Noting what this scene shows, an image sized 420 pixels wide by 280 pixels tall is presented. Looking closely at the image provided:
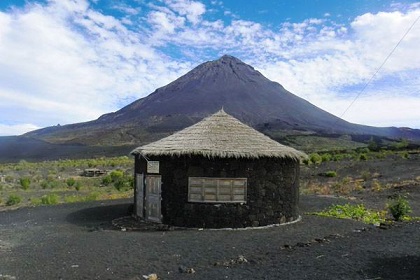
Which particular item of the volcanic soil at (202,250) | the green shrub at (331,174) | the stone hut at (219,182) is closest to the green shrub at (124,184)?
the volcanic soil at (202,250)

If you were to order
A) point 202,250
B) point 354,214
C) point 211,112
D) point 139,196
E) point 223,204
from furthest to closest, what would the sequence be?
point 211,112 → point 354,214 → point 139,196 → point 223,204 → point 202,250

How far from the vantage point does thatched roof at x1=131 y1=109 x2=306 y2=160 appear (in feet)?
42.5

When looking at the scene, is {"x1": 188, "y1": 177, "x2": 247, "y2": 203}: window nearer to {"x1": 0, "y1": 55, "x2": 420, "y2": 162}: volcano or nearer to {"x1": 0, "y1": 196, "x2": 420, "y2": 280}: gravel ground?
{"x1": 0, "y1": 196, "x2": 420, "y2": 280}: gravel ground

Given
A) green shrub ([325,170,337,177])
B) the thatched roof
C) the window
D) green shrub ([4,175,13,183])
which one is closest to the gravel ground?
the window

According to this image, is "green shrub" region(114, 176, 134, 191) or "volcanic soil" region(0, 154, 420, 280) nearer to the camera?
"volcanic soil" region(0, 154, 420, 280)

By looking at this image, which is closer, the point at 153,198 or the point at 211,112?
the point at 153,198

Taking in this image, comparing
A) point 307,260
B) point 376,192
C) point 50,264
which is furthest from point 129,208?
point 376,192

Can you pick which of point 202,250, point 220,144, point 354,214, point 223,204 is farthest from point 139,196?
point 354,214

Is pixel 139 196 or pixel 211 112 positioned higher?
pixel 211 112

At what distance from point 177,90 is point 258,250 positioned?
151709mm

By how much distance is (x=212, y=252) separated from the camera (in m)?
9.97

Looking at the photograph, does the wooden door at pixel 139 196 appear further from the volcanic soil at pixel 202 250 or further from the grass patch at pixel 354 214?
the grass patch at pixel 354 214

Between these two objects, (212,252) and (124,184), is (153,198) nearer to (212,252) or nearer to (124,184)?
(212,252)

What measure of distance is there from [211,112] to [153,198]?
11474cm
